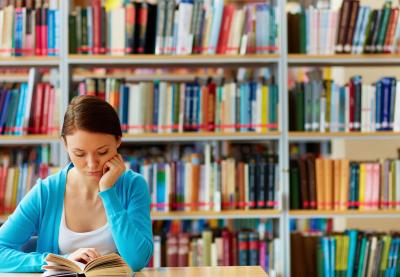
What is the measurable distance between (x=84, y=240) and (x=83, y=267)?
270 mm

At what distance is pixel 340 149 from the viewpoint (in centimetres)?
549

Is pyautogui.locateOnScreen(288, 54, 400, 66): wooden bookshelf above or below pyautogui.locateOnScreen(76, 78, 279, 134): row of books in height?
above

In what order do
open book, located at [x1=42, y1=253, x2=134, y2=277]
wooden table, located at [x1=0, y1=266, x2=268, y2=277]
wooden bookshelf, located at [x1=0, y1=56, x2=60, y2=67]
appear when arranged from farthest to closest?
wooden bookshelf, located at [x1=0, y1=56, x2=60, y2=67] → wooden table, located at [x1=0, y1=266, x2=268, y2=277] → open book, located at [x1=42, y1=253, x2=134, y2=277]

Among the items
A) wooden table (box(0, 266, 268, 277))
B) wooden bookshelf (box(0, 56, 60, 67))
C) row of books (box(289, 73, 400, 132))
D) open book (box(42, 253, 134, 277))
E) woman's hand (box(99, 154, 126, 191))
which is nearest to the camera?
open book (box(42, 253, 134, 277))

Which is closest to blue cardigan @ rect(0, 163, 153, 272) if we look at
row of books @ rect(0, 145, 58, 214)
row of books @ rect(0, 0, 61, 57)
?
row of books @ rect(0, 145, 58, 214)

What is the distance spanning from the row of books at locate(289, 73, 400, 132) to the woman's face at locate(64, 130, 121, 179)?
1534mm

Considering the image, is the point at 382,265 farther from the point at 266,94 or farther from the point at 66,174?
the point at 66,174

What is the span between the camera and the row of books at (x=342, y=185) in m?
3.29

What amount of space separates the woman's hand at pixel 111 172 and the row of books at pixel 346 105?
150 centimetres

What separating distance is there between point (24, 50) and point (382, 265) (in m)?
2.06

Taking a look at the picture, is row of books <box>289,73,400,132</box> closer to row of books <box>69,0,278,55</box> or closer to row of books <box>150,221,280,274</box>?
row of books <box>69,0,278,55</box>

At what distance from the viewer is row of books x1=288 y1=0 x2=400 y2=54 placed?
3271mm

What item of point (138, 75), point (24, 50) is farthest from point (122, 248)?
point (138, 75)

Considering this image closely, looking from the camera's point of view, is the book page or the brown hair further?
the brown hair
